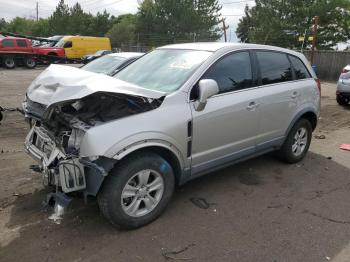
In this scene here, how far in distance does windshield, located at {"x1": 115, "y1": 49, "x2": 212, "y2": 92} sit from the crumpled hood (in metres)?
0.32

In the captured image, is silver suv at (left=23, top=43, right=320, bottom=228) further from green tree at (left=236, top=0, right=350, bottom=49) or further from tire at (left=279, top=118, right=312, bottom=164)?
green tree at (left=236, top=0, right=350, bottom=49)

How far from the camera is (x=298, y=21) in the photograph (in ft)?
116

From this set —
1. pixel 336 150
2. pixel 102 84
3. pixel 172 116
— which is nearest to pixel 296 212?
pixel 172 116

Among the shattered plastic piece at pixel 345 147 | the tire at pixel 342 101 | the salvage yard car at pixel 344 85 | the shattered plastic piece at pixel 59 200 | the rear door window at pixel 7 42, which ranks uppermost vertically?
the rear door window at pixel 7 42

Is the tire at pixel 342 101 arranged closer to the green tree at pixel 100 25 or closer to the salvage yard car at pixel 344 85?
the salvage yard car at pixel 344 85

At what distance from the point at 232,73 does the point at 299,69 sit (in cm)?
158

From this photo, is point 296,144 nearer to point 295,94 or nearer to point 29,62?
point 295,94

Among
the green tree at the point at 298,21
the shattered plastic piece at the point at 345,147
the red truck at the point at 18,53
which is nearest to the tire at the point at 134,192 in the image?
the shattered plastic piece at the point at 345,147

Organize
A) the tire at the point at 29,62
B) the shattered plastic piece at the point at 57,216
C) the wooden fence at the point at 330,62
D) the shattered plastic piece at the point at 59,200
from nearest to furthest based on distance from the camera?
1. the shattered plastic piece at the point at 59,200
2. the shattered plastic piece at the point at 57,216
3. the wooden fence at the point at 330,62
4. the tire at the point at 29,62

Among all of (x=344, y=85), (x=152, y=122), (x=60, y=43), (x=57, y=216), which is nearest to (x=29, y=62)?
(x=60, y=43)

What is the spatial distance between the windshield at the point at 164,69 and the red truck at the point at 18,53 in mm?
21809

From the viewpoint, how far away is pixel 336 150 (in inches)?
257

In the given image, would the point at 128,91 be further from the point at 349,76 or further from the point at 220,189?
the point at 349,76

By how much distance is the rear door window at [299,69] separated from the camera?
17.6ft
